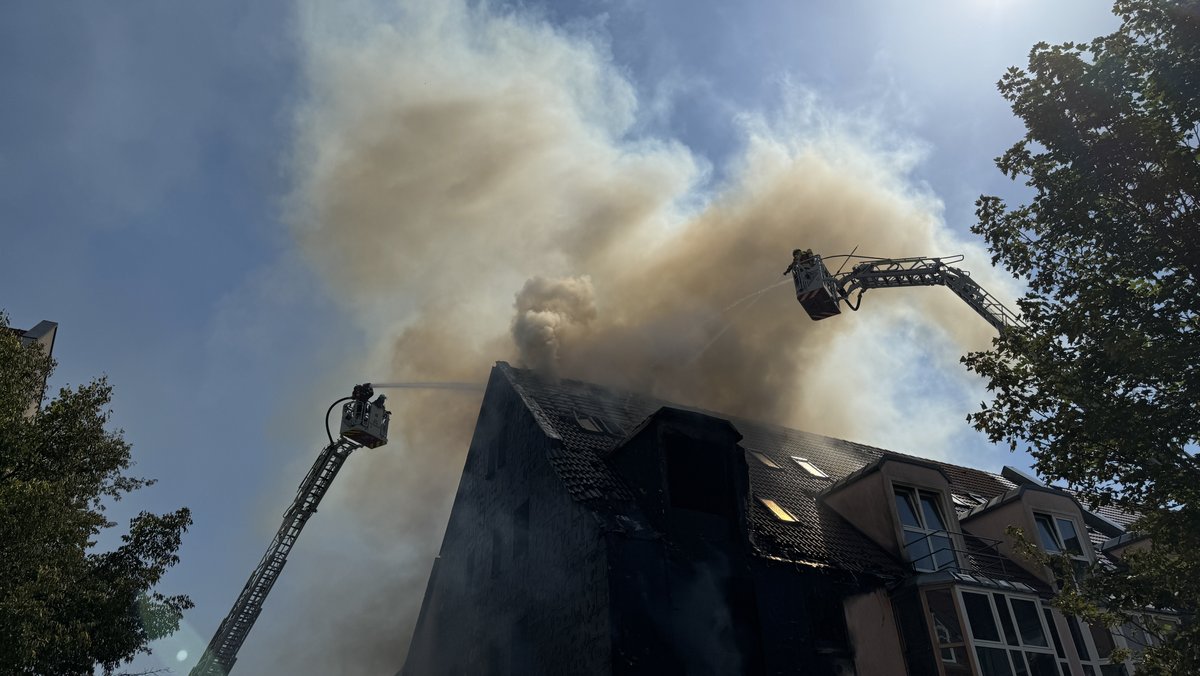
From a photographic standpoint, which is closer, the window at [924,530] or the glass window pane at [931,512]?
the window at [924,530]

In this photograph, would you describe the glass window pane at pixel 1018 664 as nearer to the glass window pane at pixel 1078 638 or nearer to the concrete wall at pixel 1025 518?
the glass window pane at pixel 1078 638

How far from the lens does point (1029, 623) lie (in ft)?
52.4

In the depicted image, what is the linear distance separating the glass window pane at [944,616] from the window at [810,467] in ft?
21.6

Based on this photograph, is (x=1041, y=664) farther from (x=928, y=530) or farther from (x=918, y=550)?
(x=928, y=530)

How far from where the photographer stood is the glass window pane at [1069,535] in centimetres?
1916

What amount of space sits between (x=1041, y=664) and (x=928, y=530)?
3.56 meters

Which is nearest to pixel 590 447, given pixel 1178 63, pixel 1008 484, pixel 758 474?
pixel 758 474

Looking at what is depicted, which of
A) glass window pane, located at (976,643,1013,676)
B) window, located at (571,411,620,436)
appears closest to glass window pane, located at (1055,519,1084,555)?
glass window pane, located at (976,643,1013,676)

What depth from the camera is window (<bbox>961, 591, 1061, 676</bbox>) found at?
14.8m

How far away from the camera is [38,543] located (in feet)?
38.0

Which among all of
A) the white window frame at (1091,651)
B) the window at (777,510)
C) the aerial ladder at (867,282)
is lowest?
the white window frame at (1091,651)

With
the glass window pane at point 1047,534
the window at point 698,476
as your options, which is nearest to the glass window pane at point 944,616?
the window at point 698,476

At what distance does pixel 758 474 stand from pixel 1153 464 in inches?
400

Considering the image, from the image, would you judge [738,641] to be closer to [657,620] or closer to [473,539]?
[657,620]
